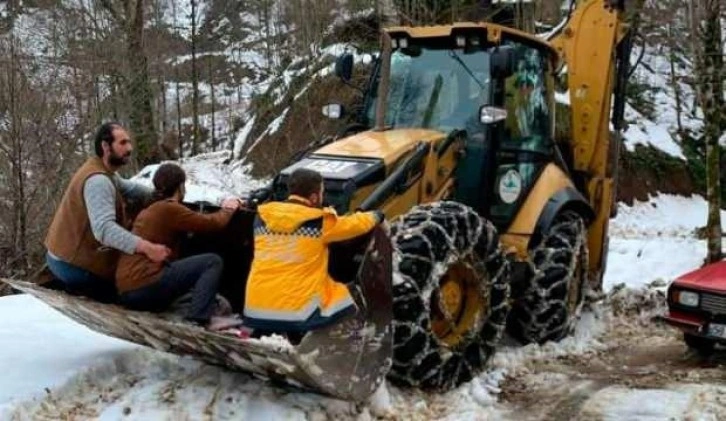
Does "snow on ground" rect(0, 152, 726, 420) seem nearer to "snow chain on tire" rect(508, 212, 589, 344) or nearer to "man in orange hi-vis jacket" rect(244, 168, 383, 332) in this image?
"snow chain on tire" rect(508, 212, 589, 344)

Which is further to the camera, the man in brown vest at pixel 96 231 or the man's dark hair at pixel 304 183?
the man in brown vest at pixel 96 231

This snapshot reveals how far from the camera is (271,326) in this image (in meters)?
5.24

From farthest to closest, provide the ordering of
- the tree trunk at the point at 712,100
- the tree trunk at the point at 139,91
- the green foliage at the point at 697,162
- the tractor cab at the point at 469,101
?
the tree trunk at the point at 139,91 < the green foliage at the point at 697,162 < the tree trunk at the point at 712,100 < the tractor cab at the point at 469,101

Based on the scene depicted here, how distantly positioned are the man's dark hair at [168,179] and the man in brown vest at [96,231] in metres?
0.28

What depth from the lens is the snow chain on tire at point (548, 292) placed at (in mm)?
7387

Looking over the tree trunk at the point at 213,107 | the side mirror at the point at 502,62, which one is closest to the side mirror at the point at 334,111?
the side mirror at the point at 502,62

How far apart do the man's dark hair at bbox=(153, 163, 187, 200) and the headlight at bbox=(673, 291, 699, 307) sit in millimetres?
4115

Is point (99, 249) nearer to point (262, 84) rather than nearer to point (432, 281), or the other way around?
point (432, 281)

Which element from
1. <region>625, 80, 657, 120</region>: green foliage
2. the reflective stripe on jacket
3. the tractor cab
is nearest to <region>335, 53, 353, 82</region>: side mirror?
the tractor cab

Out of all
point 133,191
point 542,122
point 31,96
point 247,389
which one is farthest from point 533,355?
point 31,96

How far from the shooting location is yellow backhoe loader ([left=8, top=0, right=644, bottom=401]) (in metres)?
5.33

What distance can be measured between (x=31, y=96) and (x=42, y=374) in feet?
35.1

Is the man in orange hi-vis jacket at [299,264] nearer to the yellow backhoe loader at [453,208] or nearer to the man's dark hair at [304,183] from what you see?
the man's dark hair at [304,183]

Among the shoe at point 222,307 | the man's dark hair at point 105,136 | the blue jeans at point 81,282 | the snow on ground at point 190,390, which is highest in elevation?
the man's dark hair at point 105,136
